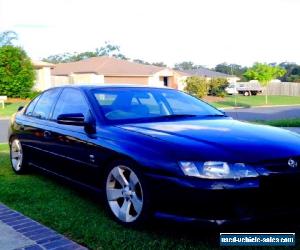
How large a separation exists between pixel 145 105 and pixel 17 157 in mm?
2681

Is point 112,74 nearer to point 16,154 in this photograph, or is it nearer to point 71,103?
point 16,154

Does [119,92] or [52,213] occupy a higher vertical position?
[119,92]

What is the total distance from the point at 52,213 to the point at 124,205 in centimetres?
92

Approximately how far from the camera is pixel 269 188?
3.53m

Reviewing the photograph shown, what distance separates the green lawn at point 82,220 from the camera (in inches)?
147

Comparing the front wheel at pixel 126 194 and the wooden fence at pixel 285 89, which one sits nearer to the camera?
the front wheel at pixel 126 194

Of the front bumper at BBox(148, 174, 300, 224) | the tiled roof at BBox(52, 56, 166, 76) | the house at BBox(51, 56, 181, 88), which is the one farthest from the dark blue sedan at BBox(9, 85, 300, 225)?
the tiled roof at BBox(52, 56, 166, 76)

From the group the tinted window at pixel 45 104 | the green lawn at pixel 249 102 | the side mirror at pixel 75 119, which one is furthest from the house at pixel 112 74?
the side mirror at pixel 75 119

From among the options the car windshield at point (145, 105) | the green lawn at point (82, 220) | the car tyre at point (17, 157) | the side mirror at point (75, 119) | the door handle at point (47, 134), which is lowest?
the green lawn at point (82, 220)

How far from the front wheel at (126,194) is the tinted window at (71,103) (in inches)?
39.5

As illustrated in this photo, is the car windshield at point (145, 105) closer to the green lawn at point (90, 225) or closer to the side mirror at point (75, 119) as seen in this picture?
the side mirror at point (75, 119)

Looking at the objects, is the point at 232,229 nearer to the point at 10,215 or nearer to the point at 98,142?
the point at 98,142

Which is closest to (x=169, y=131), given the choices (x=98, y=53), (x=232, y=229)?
(x=232, y=229)

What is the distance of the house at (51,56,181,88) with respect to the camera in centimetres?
4569
